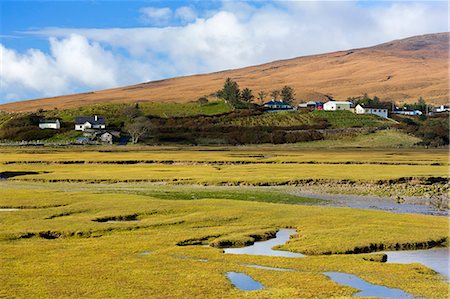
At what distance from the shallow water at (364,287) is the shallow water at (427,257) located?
426 centimetres

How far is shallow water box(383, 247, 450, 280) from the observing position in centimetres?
2804

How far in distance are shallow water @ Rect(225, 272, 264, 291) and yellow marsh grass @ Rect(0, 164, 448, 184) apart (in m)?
39.0

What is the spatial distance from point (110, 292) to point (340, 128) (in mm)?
152087

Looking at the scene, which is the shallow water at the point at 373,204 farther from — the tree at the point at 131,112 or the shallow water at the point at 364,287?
the tree at the point at 131,112

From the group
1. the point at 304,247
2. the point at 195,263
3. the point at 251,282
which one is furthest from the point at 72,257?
the point at 304,247

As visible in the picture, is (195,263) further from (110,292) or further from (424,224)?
(424,224)

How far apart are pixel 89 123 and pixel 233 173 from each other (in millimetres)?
104645

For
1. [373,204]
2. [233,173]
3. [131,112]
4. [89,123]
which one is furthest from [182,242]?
[131,112]

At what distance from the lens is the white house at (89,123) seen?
170m

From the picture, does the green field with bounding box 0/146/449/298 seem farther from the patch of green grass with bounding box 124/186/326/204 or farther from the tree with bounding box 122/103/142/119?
the tree with bounding box 122/103/142/119

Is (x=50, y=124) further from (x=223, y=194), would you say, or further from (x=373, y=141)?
(x=223, y=194)

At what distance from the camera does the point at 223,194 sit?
2192 inches

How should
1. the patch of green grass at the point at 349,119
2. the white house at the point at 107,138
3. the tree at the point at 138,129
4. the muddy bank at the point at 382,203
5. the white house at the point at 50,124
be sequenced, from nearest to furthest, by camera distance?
the muddy bank at the point at 382,203 → the tree at the point at 138,129 → the white house at the point at 107,138 → the patch of green grass at the point at 349,119 → the white house at the point at 50,124

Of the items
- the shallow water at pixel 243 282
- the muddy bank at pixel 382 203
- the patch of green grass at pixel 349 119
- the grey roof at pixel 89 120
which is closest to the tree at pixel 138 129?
the grey roof at pixel 89 120
